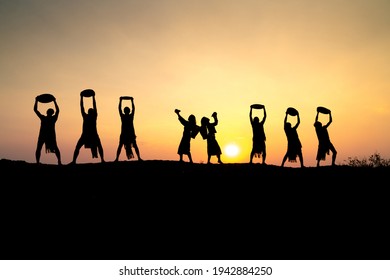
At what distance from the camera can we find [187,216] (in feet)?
24.0

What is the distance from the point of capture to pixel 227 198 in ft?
28.1

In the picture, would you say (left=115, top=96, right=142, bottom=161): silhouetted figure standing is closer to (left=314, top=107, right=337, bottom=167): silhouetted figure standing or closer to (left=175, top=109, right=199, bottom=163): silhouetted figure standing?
(left=175, top=109, right=199, bottom=163): silhouetted figure standing

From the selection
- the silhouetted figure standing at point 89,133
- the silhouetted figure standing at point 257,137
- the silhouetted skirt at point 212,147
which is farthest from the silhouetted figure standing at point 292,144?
the silhouetted figure standing at point 89,133

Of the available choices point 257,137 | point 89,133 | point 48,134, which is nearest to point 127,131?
point 89,133

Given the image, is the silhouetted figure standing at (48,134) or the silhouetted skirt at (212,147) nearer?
the silhouetted figure standing at (48,134)

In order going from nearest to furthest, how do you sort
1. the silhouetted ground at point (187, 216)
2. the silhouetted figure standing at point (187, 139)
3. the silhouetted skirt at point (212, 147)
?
the silhouetted ground at point (187, 216), the silhouetted figure standing at point (187, 139), the silhouetted skirt at point (212, 147)

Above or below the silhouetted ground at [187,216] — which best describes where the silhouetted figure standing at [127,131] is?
above

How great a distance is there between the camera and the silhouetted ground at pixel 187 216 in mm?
6094

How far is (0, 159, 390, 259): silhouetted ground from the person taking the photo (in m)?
6.09

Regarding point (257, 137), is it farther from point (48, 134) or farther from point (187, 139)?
point (48, 134)

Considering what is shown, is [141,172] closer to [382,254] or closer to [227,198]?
[227,198]

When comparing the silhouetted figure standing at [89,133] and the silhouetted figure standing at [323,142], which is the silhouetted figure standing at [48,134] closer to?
the silhouetted figure standing at [89,133]

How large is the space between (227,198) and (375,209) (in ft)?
11.7

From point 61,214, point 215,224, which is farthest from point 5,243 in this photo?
point 215,224
